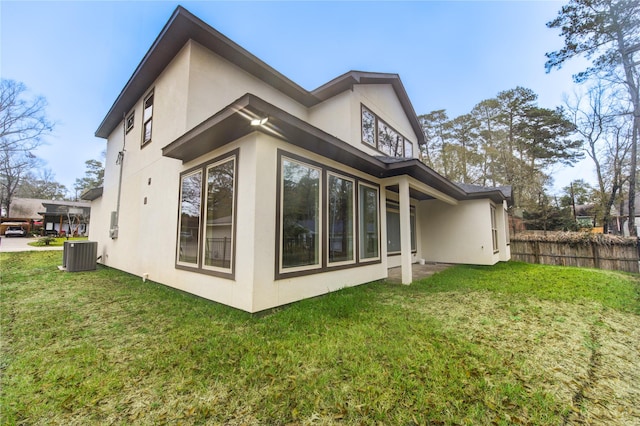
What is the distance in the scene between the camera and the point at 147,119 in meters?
7.15

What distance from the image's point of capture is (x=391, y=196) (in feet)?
28.2

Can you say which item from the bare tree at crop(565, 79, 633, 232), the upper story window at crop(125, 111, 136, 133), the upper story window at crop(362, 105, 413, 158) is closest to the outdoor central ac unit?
the upper story window at crop(125, 111, 136, 133)

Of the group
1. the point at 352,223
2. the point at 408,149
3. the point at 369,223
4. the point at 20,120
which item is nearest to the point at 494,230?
the point at 408,149

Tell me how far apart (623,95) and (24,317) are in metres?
22.4

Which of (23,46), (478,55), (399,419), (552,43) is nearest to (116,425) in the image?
(399,419)

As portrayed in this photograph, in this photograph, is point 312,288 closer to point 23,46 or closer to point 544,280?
point 544,280

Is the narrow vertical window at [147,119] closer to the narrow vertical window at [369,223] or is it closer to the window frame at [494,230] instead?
the narrow vertical window at [369,223]

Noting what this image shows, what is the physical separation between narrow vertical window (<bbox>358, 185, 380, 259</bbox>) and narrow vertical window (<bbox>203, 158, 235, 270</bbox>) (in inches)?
119

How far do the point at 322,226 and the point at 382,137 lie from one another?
5305 millimetres

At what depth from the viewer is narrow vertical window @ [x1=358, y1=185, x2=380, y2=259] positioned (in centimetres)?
609

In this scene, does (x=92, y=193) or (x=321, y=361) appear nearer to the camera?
(x=321, y=361)

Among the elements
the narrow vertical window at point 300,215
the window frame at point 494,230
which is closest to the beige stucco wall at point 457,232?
→ the window frame at point 494,230

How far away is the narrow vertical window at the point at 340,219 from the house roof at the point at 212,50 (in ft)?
12.0

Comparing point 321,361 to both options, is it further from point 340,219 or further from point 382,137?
point 382,137
